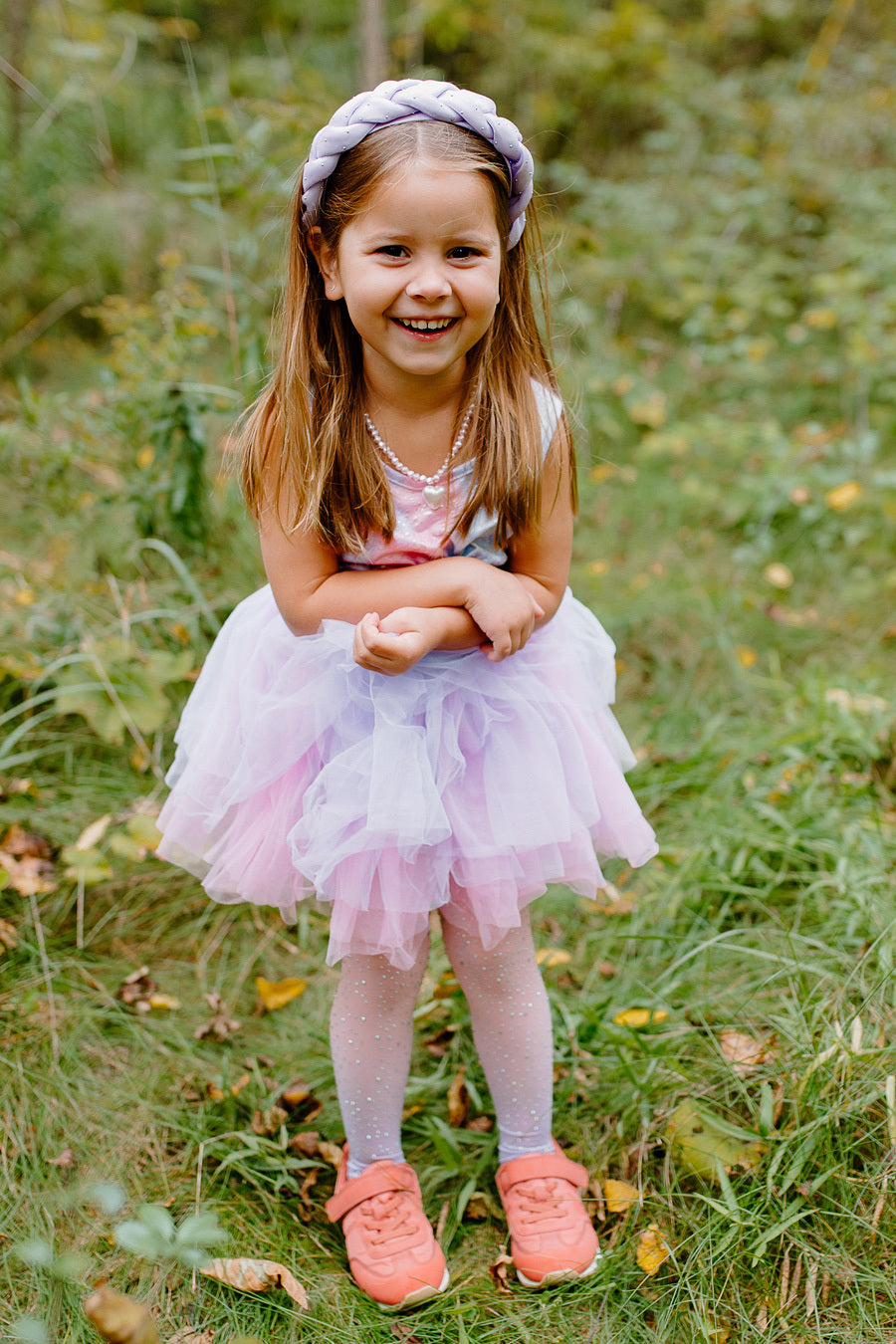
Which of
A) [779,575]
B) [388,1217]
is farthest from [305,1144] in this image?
[779,575]

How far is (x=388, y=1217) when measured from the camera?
154 cm

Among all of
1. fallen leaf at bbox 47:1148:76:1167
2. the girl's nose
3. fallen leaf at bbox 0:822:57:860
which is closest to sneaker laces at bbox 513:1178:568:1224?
fallen leaf at bbox 47:1148:76:1167

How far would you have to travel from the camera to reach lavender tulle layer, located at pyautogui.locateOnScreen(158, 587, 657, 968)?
1369 millimetres

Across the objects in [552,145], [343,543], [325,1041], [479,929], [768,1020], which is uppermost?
[552,145]

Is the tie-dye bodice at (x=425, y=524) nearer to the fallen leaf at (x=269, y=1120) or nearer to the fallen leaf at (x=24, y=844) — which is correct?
the fallen leaf at (x=269, y=1120)

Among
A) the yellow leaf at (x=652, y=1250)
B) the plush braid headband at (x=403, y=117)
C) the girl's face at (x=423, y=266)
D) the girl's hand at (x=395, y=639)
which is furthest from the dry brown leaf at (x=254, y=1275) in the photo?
the plush braid headband at (x=403, y=117)

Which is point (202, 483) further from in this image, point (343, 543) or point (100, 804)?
point (343, 543)

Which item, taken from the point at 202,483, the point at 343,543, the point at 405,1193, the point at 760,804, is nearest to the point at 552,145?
the point at 202,483

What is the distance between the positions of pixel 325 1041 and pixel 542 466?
1.12 meters

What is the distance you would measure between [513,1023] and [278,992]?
2.00 feet

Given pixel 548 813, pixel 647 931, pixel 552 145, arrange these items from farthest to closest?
pixel 552 145 < pixel 647 931 < pixel 548 813

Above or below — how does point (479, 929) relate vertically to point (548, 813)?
below

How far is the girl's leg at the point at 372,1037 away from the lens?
1527mm

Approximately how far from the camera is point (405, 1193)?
1576mm
